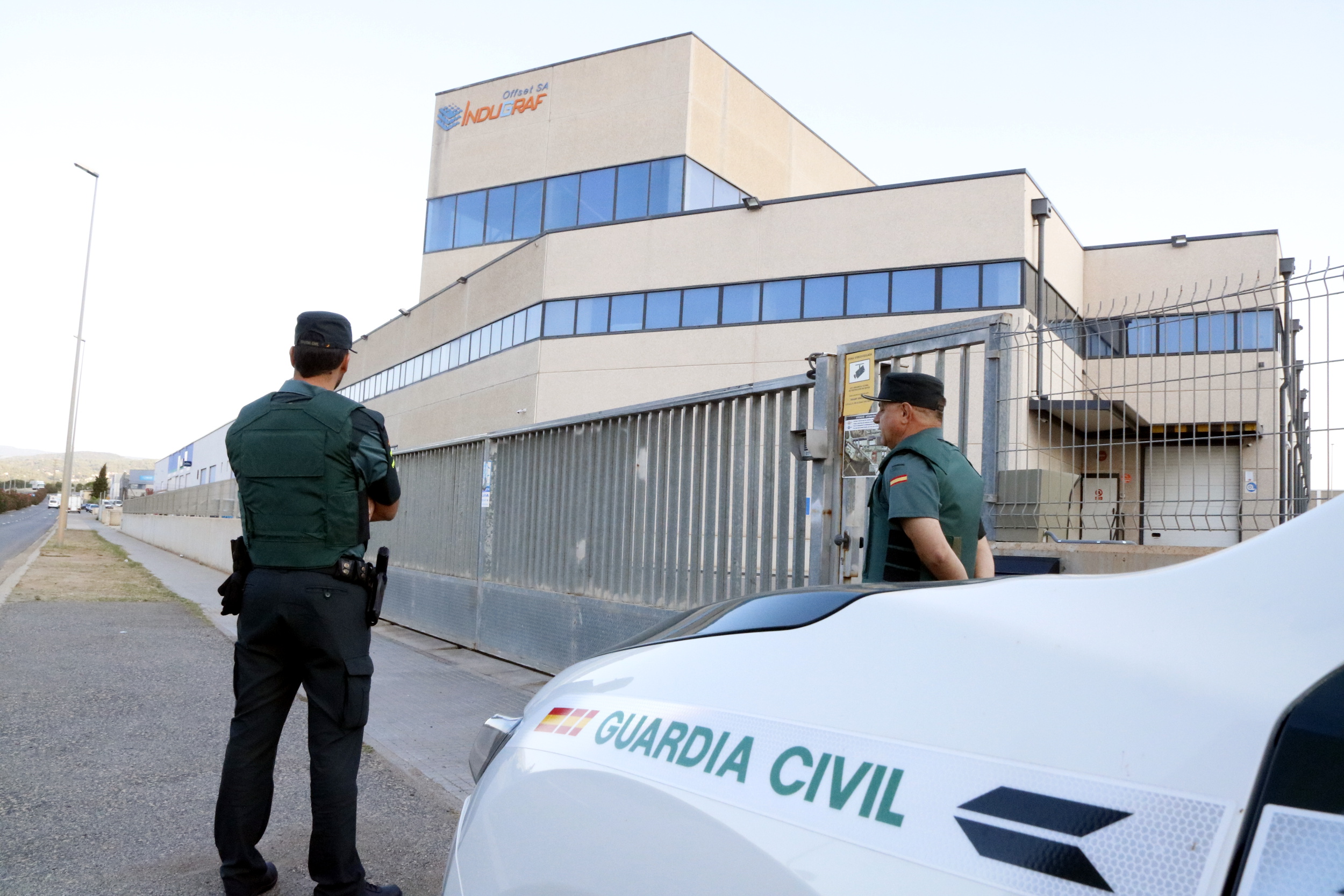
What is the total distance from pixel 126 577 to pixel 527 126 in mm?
19279

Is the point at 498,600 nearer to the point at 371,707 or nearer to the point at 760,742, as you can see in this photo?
the point at 371,707

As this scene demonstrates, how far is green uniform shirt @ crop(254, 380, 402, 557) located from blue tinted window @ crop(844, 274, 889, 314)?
1788 cm

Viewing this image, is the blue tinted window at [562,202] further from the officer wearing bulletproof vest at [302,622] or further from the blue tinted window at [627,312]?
the officer wearing bulletproof vest at [302,622]

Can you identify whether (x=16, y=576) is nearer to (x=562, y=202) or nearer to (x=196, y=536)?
(x=196, y=536)

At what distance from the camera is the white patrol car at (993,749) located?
82 cm

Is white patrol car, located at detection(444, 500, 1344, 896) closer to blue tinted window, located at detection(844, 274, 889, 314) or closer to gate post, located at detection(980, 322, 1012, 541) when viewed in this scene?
gate post, located at detection(980, 322, 1012, 541)

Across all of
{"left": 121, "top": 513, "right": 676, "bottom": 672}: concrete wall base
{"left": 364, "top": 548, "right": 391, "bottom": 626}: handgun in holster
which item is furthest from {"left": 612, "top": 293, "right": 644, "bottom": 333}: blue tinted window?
{"left": 364, "top": 548, "right": 391, "bottom": 626}: handgun in holster

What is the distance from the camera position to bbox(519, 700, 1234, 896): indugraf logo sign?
2.75ft

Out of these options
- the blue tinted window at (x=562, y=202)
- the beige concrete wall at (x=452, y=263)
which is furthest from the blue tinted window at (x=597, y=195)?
the beige concrete wall at (x=452, y=263)

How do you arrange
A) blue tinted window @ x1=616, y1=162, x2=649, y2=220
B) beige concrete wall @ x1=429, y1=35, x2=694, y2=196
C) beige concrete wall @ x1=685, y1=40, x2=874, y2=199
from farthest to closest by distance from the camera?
blue tinted window @ x1=616, y1=162, x2=649, y2=220 → beige concrete wall @ x1=429, y1=35, x2=694, y2=196 → beige concrete wall @ x1=685, y1=40, x2=874, y2=199

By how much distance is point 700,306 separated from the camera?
2202 cm

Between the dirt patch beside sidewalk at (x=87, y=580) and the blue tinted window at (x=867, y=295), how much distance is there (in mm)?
14332

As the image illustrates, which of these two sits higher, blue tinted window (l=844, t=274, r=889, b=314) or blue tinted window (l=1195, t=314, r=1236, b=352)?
blue tinted window (l=844, t=274, r=889, b=314)

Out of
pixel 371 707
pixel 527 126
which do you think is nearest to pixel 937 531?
pixel 371 707
